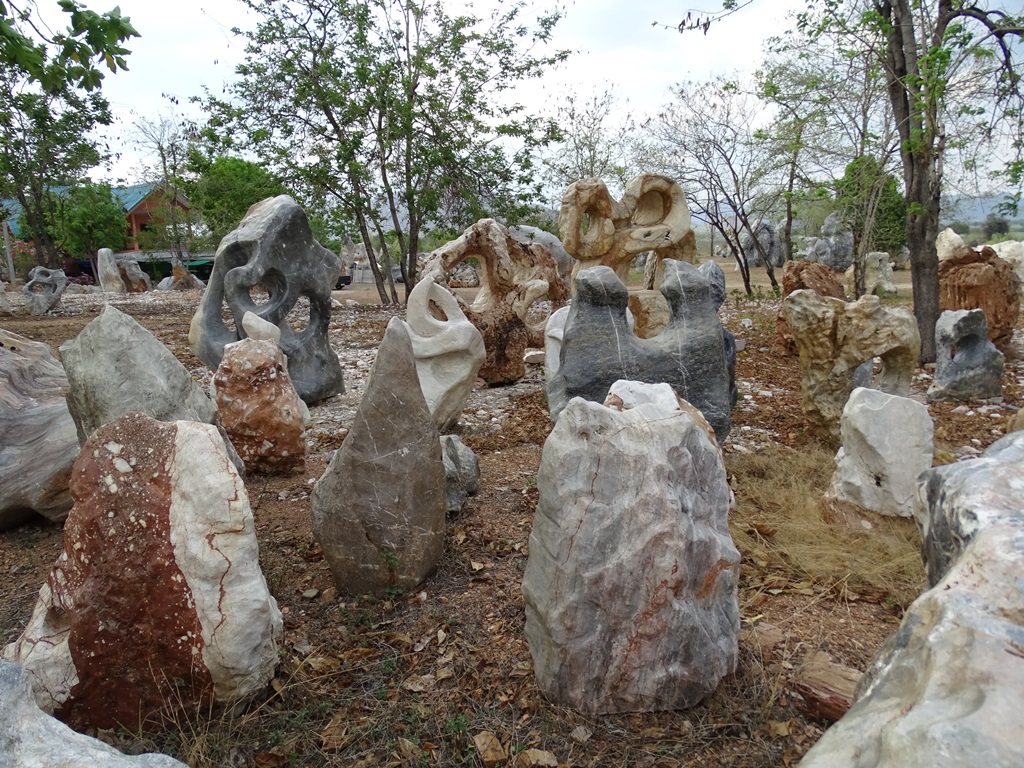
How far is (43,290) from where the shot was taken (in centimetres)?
1371

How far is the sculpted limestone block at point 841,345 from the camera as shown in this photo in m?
4.76

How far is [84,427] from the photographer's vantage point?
12.1 ft

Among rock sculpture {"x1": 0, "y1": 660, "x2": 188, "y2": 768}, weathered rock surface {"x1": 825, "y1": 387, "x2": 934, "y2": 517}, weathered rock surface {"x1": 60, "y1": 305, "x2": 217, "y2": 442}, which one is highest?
weathered rock surface {"x1": 60, "y1": 305, "x2": 217, "y2": 442}

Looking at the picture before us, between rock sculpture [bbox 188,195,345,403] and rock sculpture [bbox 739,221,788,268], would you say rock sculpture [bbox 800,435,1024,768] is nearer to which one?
rock sculpture [bbox 188,195,345,403]

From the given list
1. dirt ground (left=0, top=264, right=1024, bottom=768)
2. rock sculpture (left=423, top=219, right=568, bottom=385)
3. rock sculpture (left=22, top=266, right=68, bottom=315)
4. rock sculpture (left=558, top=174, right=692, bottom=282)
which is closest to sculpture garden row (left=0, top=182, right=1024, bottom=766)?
dirt ground (left=0, top=264, right=1024, bottom=768)

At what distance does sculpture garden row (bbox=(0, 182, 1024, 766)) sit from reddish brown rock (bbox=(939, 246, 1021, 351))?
388cm

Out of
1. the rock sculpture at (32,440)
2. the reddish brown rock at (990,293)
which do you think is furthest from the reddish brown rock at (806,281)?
the rock sculpture at (32,440)

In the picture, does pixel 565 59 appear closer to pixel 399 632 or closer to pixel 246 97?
pixel 246 97

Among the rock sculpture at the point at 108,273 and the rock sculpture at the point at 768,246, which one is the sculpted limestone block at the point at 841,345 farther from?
the rock sculpture at the point at 768,246

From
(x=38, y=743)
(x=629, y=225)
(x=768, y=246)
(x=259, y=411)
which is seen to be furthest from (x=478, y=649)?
(x=768, y=246)

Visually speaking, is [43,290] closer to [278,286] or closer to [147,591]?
[278,286]

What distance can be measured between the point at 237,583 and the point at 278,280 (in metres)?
4.81

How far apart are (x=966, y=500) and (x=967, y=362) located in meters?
5.87

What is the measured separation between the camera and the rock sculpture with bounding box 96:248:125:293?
62.3ft
